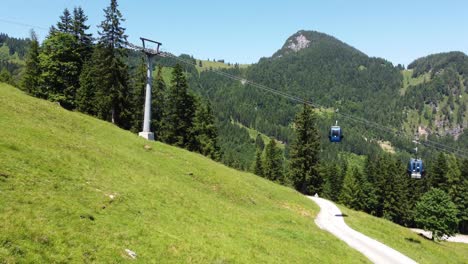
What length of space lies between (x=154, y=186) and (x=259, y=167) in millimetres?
83957

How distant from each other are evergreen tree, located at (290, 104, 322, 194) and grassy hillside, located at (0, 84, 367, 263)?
29909 millimetres

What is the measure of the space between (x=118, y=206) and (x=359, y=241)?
22.1 m

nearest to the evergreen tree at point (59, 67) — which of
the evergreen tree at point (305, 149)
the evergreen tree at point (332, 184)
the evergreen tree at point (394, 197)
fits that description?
the evergreen tree at point (305, 149)

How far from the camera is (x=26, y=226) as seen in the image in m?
13.6

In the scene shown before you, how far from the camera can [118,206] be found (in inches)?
789

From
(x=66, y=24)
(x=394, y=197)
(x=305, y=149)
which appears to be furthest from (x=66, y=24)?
(x=394, y=197)

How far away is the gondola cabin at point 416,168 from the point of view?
42.2 meters

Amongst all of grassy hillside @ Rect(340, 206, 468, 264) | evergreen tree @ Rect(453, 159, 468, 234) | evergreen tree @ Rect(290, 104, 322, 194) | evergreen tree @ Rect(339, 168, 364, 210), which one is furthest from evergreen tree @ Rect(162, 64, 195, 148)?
evergreen tree @ Rect(453, 159, 468, 234)

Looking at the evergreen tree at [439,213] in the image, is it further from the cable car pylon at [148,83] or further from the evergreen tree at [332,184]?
the evergreen tree at [332,184]

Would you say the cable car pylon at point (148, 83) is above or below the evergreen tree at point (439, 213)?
above

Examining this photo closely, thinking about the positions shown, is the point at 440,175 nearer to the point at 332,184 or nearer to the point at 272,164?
the point at 332,184

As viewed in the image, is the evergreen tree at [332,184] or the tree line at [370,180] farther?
the evergreen tree at [332,184]

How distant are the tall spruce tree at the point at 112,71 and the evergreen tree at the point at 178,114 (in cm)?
888

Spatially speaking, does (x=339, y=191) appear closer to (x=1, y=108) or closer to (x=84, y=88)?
(x=84, y=88)
